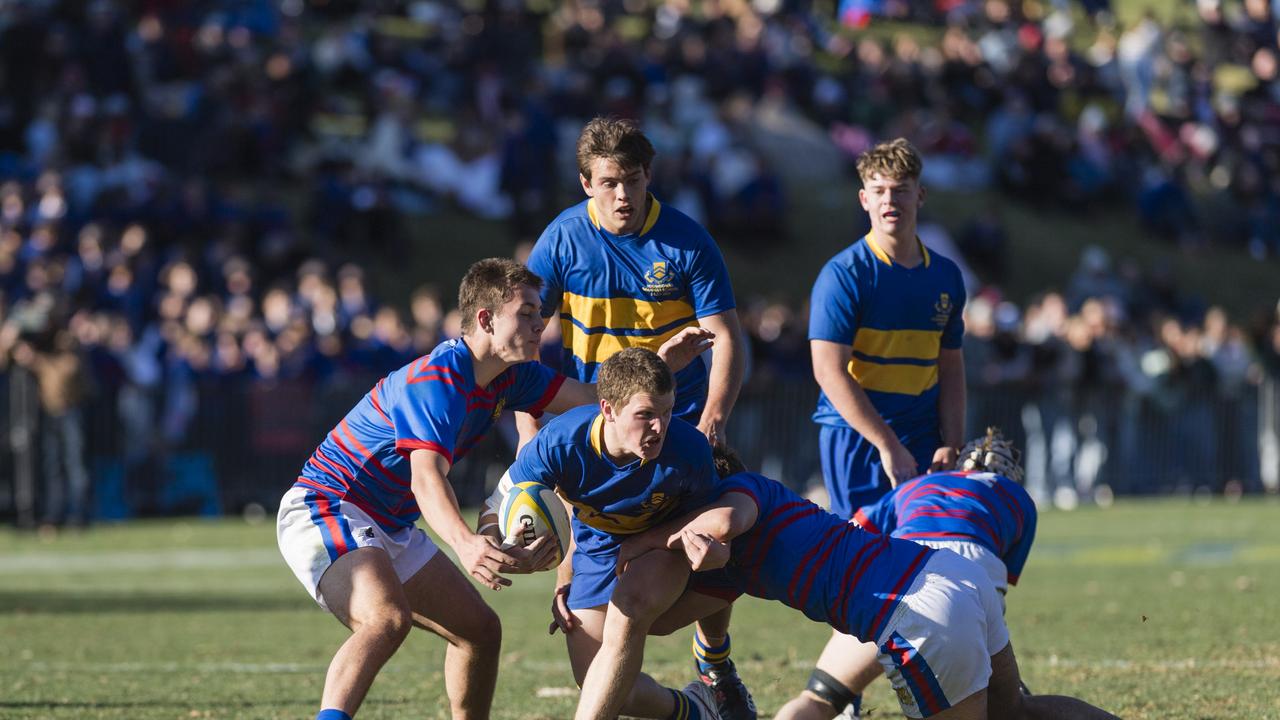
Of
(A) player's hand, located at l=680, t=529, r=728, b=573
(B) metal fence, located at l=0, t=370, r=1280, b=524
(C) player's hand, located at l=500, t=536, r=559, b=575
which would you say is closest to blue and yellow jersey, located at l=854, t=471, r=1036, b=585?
(A) player's hand, located at l=680, t=529, r=728, b=573

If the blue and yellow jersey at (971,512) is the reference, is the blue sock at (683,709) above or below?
below

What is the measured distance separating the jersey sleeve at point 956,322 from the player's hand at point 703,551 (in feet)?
8.06

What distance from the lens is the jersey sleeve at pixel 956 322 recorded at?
7.60 m

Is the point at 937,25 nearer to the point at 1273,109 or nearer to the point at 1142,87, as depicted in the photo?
the point at 1142,87

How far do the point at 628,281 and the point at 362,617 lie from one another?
1956 mm

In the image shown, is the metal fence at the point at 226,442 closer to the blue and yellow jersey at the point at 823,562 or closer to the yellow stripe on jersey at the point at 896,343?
the yellow stripe on jersey at the point at 896,343

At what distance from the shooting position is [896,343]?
748 centimetres

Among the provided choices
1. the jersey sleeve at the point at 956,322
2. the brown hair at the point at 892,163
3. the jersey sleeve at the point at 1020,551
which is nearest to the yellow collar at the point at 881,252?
the jersey sleeve at the point at 956,322

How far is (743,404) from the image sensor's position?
731 inches

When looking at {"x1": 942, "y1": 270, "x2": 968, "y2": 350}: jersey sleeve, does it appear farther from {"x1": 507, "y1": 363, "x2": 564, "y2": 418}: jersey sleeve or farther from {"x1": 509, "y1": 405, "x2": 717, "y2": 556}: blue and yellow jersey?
{"x1": 509, "y1": 405, "x2": 717, "y2": 556}: blue and yellow jersey

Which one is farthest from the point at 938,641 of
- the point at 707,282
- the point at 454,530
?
the point at 707,282

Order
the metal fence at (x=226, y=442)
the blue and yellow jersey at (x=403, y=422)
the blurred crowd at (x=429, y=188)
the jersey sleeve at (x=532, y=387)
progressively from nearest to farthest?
the blue and yellow jersey at (x=403, y=422)
the jersey sleeve at (x=532, y=387)
the metal fence at (x=226, y=442)
the blurred crowd at (x=429, y=188)

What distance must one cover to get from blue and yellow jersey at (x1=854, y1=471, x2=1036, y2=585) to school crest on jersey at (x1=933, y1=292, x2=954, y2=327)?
117 centimetres

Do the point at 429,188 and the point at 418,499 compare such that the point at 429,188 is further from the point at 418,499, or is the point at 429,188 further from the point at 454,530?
the point at 454,530
